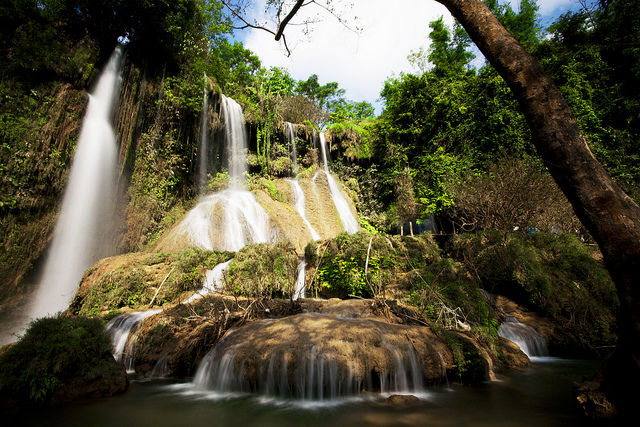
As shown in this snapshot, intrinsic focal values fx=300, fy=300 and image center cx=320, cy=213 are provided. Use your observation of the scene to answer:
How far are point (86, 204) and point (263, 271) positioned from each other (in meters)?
9.17

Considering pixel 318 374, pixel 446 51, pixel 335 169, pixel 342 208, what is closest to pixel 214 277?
pixel 318 374

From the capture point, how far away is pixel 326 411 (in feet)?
11.5

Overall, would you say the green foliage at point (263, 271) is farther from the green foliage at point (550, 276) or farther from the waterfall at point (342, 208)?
the waterfall at point (342, 208)

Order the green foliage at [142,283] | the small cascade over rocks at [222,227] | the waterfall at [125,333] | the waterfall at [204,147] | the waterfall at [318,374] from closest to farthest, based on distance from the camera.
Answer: the waterfall at [318,374] → the waterfall at [125,333] → the green foliage at [142,283] → the small cascade over rocks at [222,227] → the waterfall at [204,147]

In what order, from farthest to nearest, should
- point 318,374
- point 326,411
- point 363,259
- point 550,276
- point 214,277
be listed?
point 214,277, point 363,259, point 550,276, point 318,374, point 326,411

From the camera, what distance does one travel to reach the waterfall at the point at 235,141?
18.2 m

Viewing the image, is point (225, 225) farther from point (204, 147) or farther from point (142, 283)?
point (204, 147)

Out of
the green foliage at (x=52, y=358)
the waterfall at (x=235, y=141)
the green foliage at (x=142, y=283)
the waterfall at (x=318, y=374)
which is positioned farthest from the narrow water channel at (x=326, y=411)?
the waterfall at (x=235, y=141)

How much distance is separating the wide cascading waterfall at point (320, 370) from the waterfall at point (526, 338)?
389cm

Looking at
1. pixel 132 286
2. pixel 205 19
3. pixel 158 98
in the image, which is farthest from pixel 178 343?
pixel 205 19

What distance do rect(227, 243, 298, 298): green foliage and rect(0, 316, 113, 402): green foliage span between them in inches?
153

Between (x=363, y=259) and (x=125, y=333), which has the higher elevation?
(x=363, y=259)

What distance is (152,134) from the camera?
50.3ft

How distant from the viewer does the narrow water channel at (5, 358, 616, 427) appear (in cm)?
330
